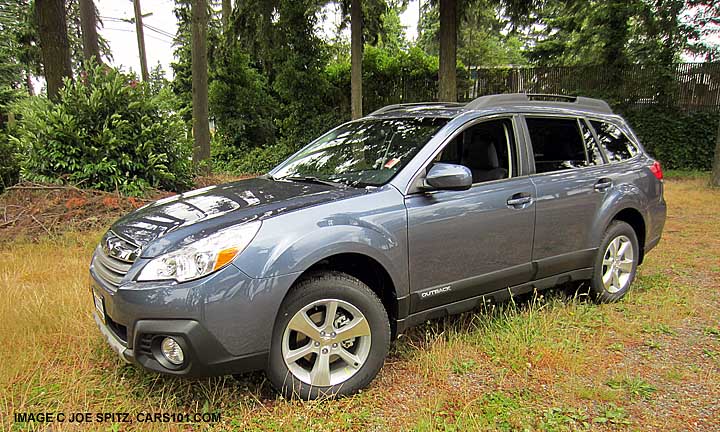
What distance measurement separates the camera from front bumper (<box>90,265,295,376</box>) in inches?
95.0

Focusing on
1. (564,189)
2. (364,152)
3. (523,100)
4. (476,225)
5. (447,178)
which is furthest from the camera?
(523,100)

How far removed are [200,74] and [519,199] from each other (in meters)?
11.1

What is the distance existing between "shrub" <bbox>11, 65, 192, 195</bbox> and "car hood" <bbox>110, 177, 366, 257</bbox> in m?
4.30

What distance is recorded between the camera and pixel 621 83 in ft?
47.6

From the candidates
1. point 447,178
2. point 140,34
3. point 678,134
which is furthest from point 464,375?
point 140,34

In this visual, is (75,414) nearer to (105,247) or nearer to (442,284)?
(105,247)

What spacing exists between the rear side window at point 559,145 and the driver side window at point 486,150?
9.5 inches

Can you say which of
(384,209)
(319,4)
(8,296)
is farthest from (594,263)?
(319,4)

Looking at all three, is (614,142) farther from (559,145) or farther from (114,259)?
(114,259)

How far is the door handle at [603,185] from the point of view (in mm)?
4164

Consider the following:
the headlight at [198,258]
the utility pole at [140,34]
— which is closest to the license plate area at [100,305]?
the headlight at [198,258]

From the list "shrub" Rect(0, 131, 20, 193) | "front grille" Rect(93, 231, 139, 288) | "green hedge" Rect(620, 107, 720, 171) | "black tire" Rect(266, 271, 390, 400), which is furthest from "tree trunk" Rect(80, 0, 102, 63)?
"green hedge" Rect(620, 107, 720, 171)

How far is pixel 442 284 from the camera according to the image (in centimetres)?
327

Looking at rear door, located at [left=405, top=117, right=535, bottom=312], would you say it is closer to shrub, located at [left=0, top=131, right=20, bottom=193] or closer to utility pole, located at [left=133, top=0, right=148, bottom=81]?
shrub, located at [left=0, top=131, right=20, bottom=193]
